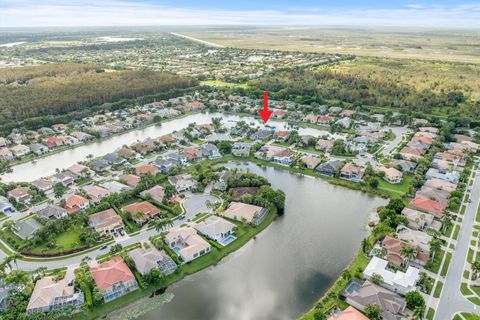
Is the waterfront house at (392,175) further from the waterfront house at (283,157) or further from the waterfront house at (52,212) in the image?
the waterfront house at (52,212)

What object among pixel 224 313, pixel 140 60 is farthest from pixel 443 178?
pixel 140 60

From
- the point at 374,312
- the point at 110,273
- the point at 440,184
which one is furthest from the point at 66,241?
the point at 440,184

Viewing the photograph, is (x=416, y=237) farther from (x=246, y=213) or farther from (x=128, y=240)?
(x=128, y=240)

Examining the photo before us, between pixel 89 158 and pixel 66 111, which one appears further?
pixel 66 111

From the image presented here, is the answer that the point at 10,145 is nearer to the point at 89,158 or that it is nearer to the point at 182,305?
the point at 89,158

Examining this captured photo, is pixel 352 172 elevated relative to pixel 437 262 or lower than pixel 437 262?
elevated

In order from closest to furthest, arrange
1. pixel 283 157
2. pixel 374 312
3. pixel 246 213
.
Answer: pixel 374 312
pixel 246 213
pixel 283 157

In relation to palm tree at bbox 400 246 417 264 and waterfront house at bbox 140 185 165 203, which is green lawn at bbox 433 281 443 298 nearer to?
palm tree at bbox 400 246 417 264

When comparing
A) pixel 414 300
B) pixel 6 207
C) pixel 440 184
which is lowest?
pixel 6 207
